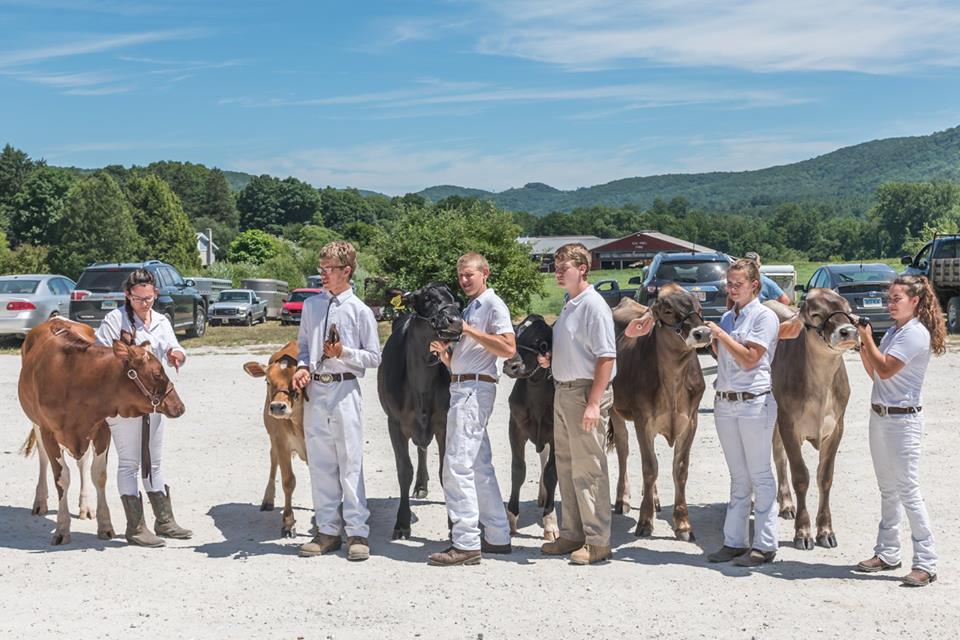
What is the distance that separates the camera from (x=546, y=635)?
19.8ft

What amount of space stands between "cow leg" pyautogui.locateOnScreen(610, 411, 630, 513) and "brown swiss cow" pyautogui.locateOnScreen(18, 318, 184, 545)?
3.62m

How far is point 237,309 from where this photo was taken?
126 ft

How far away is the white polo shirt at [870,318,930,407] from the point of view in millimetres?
6914

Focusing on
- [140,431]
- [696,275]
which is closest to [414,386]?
[140,431]

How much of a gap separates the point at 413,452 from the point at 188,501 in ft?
9.28

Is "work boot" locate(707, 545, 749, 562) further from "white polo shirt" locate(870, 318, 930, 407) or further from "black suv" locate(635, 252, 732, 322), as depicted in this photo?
"black suv" locate(635, 252, 732, 322)

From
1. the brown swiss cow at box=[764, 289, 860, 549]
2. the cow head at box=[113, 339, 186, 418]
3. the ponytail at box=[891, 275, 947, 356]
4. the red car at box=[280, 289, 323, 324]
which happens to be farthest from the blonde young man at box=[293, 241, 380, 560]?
the red car at box=[280, 289, 323, 324]

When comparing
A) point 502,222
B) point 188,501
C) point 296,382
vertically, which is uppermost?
point 502,222

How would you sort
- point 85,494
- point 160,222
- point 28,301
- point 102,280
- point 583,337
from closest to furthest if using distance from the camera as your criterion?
point 583,337 < point 85,494 < point 28,301 < point 102,280 < point 160,222

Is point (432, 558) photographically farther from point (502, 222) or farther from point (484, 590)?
point (502, 222)

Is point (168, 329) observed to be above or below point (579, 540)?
above

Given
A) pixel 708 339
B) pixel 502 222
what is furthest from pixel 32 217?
pixel 708 339

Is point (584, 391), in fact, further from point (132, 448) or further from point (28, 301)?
point (28, 301)

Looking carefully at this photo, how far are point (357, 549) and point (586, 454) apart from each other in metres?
1.74
